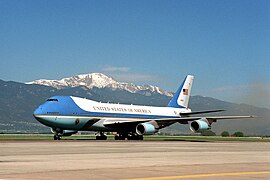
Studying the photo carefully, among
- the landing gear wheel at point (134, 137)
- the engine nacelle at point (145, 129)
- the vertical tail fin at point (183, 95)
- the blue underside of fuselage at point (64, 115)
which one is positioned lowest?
the landing gear wheel at point (134, 137)

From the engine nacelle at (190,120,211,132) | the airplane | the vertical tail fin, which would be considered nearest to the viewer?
the airplane

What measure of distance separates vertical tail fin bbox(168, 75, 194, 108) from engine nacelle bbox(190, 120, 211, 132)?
14.4 m

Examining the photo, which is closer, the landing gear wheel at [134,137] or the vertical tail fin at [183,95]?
the landing gear wheel at [134,137]

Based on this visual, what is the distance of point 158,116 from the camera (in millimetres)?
76500

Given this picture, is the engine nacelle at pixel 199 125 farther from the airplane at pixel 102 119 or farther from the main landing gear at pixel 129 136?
the main landing gear at pixel 129 136

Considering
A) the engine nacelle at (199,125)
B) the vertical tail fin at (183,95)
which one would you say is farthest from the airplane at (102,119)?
the vertical tail fin at (183,95)

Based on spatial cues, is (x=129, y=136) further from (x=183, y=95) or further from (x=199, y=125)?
(x=183, y=95)

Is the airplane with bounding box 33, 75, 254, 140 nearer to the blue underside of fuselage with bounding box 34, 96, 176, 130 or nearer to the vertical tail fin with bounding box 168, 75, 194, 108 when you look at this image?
the blue underside of fuselage with bounding box 34, 96, 176, 130

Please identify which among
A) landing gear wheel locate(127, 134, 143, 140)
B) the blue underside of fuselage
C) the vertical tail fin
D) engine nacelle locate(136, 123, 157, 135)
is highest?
the vertical tail fin

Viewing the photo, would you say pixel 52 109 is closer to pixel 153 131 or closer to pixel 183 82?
Result: pixel 153 131

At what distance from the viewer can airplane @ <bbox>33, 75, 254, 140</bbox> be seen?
63.8m

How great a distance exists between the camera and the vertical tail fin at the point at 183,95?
271 feet

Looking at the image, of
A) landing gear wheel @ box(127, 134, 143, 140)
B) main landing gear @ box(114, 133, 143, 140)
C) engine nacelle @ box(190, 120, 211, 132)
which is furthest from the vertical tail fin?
engine nacelle @ box(190, 120, 211, 132)

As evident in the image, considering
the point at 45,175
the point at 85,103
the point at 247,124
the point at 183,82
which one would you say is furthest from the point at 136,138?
the point at 247,124
